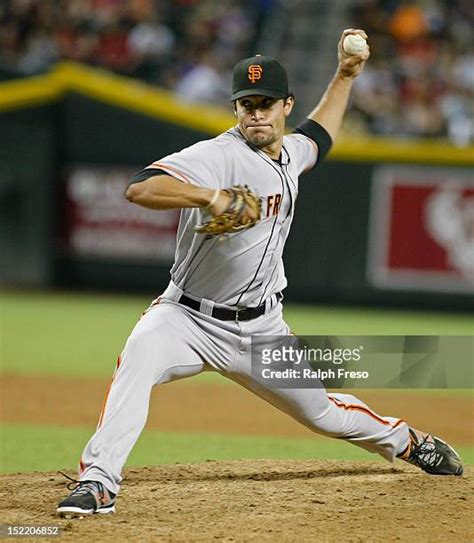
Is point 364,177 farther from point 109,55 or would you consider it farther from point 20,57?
point 20,57

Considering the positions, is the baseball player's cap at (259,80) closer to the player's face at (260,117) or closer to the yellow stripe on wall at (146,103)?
the player's face at (260,117)

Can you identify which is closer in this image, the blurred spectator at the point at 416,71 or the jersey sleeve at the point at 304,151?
the jersey sleeve at the point at 304,151

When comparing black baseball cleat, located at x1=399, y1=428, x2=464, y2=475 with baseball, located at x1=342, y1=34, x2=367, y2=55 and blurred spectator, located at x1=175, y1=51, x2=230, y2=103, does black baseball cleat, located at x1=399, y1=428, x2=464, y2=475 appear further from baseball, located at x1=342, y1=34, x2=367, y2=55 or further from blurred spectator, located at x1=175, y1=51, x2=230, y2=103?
blurred spectator, located at x1=175, y1=51, x2=230, y2=103

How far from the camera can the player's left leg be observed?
4801mm

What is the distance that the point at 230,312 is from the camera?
4.73 m

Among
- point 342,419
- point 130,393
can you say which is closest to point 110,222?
point 342,419

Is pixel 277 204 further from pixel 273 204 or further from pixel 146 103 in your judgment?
pixel 146 103

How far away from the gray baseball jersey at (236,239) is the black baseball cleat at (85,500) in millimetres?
946

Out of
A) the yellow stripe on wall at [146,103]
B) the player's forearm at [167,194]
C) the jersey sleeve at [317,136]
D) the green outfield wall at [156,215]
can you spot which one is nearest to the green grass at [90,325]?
the green outfield wall at [156,215]

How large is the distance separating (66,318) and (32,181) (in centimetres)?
281

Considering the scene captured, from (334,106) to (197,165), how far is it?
1.32 metres

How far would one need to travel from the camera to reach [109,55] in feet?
51.2

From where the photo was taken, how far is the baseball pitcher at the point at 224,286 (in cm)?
427

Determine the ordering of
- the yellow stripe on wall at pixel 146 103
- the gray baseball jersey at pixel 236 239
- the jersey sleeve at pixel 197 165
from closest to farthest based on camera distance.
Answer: the jersey sleeve at pixel 197 165
the gray baseball jersey at pixel 236 239
the yellow stripe on wall at pixel 146 103
